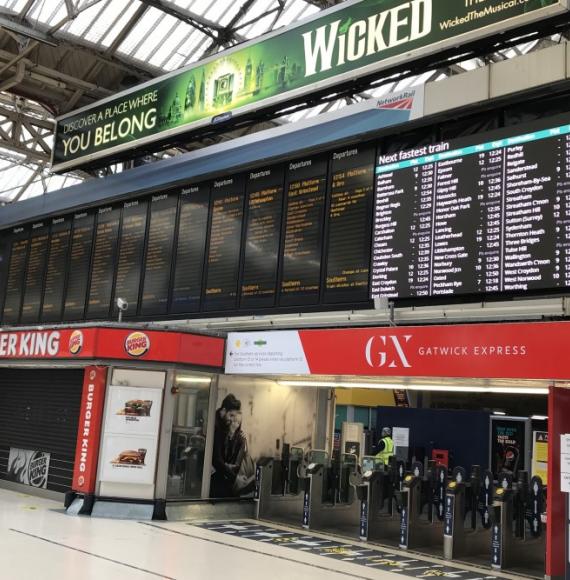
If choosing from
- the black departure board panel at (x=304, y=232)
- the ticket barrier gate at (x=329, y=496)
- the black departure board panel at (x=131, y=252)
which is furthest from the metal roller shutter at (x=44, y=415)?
the black departure board panel at (x=304, y=232)

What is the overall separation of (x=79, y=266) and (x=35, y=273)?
1606 millimetres

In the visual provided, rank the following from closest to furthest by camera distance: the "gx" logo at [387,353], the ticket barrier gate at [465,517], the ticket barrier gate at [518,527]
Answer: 1. the ticket barrier gate at [518,527]
2. the "gx" logo at [387,353]
3. the ticket barrier gate at [465,517]

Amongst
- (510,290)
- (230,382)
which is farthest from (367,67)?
(230,382)

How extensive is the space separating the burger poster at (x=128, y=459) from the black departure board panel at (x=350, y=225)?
3381 mm

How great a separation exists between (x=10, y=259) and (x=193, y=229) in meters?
5.98

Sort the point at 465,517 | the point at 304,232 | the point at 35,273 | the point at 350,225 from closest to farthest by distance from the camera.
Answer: the point at 465,517
the point at 350,225
the point at 304,232
the point at 35,273

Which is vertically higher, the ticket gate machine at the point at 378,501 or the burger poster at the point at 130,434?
the burger poster at the point at 130,434

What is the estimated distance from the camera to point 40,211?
15758 mm

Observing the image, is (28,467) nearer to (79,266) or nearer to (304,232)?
(79,266)

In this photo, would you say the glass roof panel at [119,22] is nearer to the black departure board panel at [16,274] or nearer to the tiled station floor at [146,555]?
Answer: the black departure board panel at [16,274]

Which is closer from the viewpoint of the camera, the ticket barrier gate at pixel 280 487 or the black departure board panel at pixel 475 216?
the black departure board panel at pixel 475 216

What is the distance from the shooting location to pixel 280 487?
12.1 m

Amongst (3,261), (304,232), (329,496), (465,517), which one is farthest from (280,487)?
(3,261)

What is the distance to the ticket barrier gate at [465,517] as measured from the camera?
9367mm
